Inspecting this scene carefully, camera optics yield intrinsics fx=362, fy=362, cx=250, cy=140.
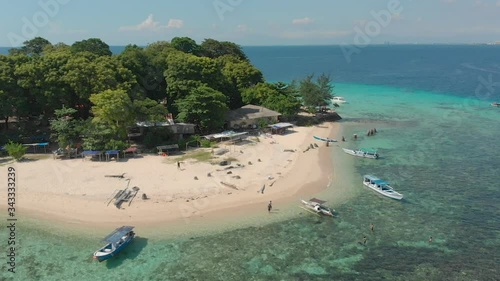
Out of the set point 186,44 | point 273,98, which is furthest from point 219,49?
point 273,98

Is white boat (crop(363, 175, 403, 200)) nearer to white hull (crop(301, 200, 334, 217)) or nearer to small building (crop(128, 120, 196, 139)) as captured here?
white hull (crop(301, 200, 334, 217))

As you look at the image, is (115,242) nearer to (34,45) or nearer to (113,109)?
(113,109)

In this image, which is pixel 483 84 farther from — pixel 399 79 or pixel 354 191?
pixel 354 191

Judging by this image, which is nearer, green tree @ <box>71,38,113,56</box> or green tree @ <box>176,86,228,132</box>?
green tree @ <box>176,86,228,132</box>

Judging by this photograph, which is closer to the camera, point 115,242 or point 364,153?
point 115,242

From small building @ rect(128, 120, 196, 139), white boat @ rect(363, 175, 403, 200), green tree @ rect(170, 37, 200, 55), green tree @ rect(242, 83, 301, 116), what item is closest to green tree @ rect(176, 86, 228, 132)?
small building @ rect(128, 120, 196, 139)

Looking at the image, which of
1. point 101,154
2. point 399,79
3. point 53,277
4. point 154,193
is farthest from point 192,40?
point 399,79
